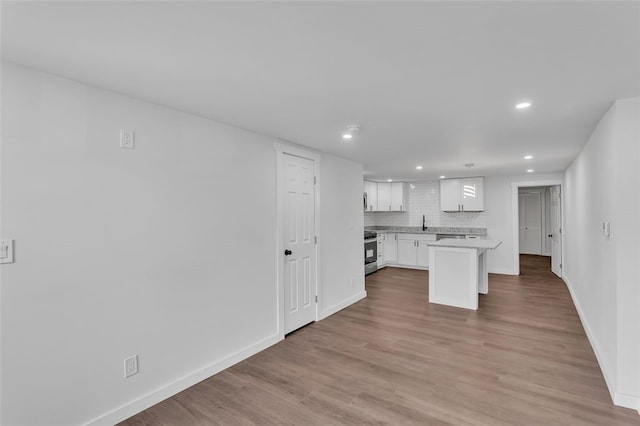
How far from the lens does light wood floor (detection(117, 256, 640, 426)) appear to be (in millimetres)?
2256

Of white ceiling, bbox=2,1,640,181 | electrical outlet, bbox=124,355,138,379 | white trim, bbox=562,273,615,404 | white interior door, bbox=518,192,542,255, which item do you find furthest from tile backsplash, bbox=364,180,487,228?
electrical outlet, bbox=124,355,138,379

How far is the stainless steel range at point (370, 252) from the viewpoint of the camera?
23.2 feet

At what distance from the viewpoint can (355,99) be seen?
7.72 feet

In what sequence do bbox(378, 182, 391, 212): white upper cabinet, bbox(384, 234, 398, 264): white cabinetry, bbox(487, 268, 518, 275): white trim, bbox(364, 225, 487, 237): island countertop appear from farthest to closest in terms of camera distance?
bbox(378, 182, 391, 212): white upper cabinet → bbox(384, 234, 398, 264): white cabinetry → bbox(364, 225, 487, 237): island countertop → bbox(487, 268, 518, 275): white trim

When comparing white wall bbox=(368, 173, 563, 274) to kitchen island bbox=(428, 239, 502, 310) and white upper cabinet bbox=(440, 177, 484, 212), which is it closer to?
white upper cabinet bbox=(440, 177, 484, 212)

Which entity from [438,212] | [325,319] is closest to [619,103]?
[325,319]

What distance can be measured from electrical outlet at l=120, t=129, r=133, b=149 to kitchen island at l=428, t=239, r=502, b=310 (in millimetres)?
4354

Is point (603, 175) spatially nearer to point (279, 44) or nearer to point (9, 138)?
point (279, 44)

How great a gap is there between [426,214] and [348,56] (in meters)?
7.16

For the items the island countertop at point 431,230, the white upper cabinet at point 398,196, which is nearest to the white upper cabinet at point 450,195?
the island countertop at point 431,230

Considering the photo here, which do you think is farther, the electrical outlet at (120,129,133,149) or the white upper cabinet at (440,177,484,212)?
the white upper cabinet at (440,177,484,212)

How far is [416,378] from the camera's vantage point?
2.75 metres

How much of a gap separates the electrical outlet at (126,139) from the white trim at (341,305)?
10.0ft

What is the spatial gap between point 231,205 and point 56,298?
4.81 feet
